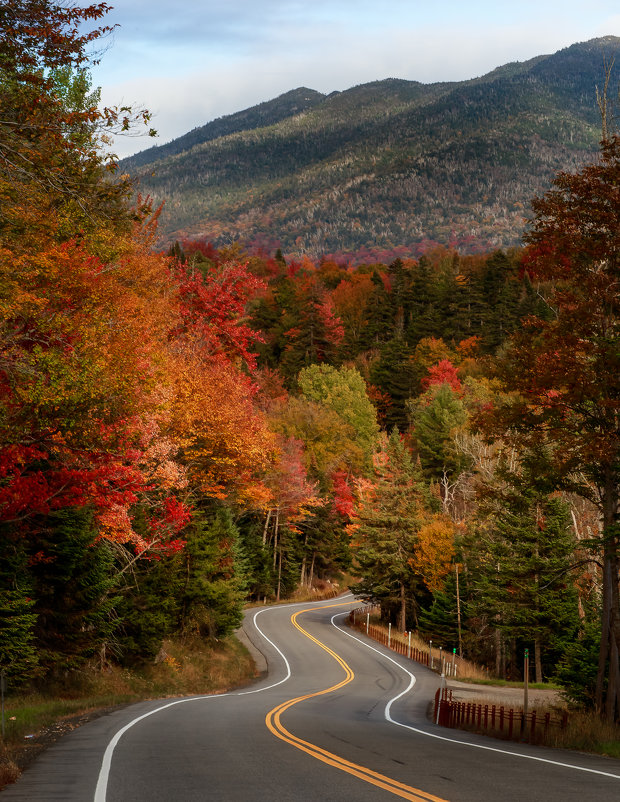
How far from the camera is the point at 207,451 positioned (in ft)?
100

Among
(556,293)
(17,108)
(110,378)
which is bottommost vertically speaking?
(110,378)

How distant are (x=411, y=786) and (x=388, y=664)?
114 ft

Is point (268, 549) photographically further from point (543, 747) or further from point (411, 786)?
point (411, 786)

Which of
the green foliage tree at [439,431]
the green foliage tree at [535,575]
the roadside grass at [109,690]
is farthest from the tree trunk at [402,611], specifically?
the roadside grass at [109,690]

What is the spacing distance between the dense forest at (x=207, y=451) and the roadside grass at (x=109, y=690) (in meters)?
0.88

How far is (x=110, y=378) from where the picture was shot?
15.9m

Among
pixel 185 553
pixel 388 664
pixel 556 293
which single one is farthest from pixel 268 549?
pixel 556 293

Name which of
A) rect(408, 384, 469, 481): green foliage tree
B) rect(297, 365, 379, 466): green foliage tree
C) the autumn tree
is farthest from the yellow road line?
rect(297, 365, 379, 466): green foliage tree

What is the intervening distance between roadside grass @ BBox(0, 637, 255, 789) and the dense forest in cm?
88

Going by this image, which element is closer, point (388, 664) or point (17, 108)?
point (17, 108)

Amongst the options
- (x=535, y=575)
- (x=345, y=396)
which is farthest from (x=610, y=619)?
(x=345, y=396)

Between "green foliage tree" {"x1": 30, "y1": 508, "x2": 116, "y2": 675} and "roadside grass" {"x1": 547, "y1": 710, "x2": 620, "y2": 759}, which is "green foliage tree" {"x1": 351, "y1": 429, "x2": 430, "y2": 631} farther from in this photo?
"roadside grass" {"x1": 547, "y1": 710, "x2": 620, "y2": 759}

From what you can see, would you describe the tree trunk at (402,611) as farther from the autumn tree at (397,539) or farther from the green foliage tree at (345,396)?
the green foliage tree at (345,396)

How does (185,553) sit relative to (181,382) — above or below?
below
